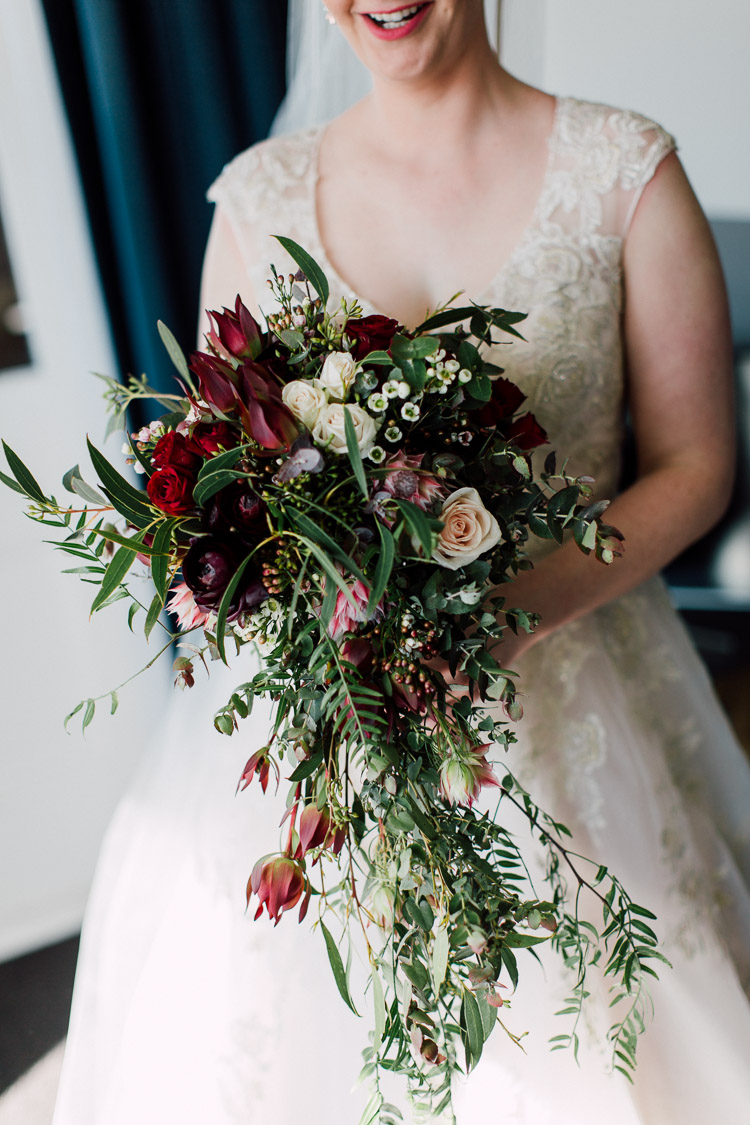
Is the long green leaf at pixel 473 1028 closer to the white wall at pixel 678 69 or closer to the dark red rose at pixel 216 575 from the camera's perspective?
the dark red rose at pixel 216 575

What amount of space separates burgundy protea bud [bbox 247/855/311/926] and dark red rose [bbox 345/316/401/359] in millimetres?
466

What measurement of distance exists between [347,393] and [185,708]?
80cm

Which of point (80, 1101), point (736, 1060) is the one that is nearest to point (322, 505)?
point (736, 1060)

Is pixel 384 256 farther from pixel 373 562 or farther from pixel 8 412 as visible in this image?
pixel 8 412

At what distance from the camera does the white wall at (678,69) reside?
1911 millimetres

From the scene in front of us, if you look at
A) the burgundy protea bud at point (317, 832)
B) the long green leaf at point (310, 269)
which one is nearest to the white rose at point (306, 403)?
the long green leaf at point (310, 269)

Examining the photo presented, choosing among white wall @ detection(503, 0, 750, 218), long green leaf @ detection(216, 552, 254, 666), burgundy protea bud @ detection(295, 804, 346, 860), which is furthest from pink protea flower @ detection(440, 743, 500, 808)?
white wall @ detection(503, 0, 750, 218)

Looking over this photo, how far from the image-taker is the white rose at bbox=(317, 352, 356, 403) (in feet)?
2.34

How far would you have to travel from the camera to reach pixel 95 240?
177 cm

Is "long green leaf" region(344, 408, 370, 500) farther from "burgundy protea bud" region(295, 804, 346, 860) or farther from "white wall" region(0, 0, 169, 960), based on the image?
"white wall" region(0, 0, 169, 960)

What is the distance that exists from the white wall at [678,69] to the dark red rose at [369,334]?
1.45m

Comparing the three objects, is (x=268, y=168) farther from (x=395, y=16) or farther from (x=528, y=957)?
(x=528, y=957)

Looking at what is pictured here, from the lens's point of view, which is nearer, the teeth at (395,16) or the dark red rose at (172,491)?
the dark red rose at (172,491)

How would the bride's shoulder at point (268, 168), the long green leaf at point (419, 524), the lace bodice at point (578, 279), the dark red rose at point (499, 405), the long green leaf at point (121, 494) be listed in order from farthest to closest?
the bride's shoulder at point (268, 168)
the lace bodice at point (578, 279)
the dark red rose at point (499, 405)
the long green leaf at point (121, 494)
the long green leaf at point (419, 524)
